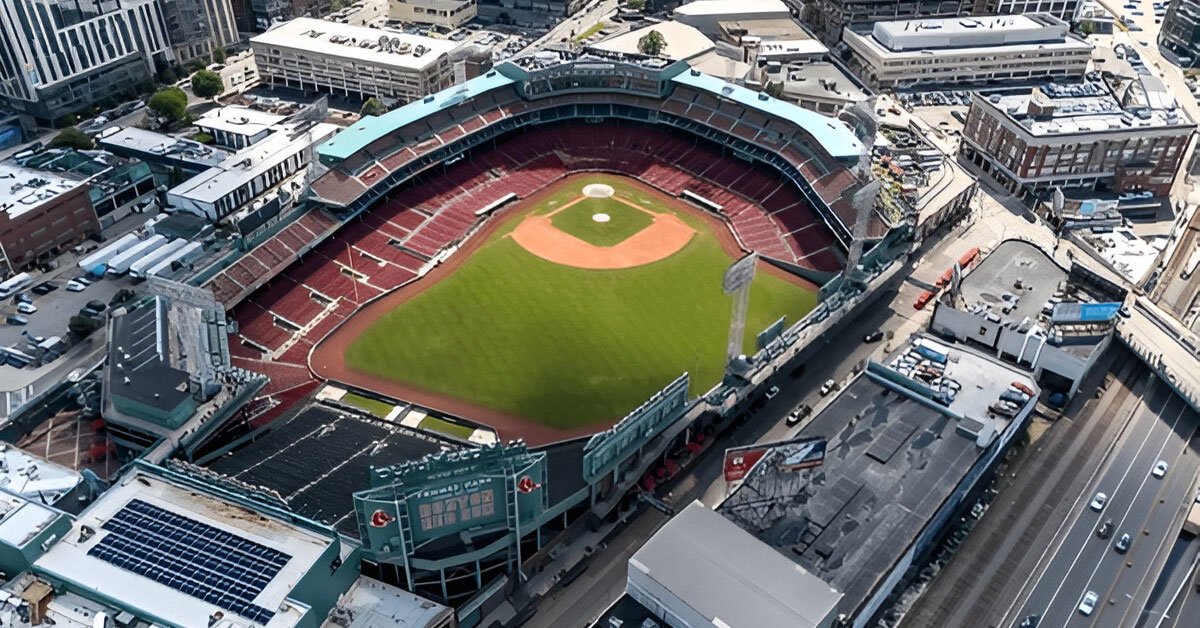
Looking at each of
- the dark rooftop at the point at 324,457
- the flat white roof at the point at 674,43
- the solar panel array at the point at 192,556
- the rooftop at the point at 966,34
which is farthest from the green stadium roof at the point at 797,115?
the solar panel array at the point at 192,556

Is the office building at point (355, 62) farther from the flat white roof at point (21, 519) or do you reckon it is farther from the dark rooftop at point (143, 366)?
the flat white roof at point (21, 519)

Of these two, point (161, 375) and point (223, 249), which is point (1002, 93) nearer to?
point (223, 249)

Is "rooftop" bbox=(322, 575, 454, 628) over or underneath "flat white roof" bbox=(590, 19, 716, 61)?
underneath

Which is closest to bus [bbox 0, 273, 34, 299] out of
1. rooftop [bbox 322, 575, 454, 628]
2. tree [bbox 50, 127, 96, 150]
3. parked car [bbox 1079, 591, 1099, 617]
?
tree [bbox 50, 127, 96, 150]

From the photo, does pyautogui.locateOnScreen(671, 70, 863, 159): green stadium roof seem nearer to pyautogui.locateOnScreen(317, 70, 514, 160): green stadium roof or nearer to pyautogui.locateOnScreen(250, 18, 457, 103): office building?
pyautogui.locateOnScreen(317, 70, 514, 160): green stadium roof

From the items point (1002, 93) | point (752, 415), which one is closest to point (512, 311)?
point (752, 415)

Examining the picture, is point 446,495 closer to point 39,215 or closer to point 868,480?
point 868,480

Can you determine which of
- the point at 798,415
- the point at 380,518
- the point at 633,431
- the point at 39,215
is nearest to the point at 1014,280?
the point at 798,415
